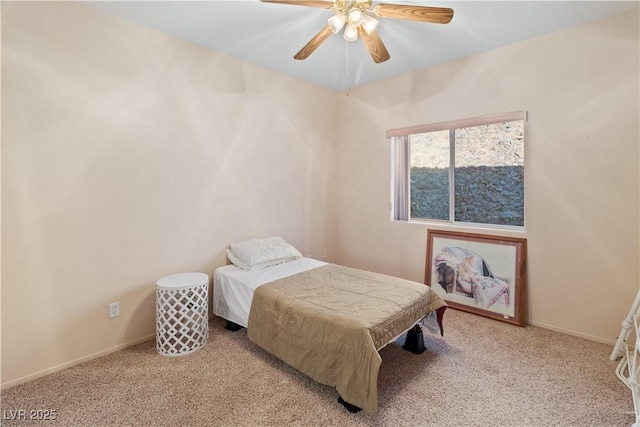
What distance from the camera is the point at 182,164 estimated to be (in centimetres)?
276

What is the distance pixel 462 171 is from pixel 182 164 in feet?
9.36

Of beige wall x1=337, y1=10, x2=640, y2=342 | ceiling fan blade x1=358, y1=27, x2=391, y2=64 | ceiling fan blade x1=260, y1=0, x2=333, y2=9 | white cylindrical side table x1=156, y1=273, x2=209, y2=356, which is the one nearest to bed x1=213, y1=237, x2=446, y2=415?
white cylindrical side table x1=156, y1=273, x2=209, y2=356

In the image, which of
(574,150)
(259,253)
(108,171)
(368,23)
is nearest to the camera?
(368,23)

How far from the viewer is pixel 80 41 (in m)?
2.20

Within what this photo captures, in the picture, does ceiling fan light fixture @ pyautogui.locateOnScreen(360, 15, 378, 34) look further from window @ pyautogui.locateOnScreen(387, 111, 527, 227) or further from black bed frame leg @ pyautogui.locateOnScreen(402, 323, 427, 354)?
black bed frame leg @ pyautogui.locateOnScreen(402, 323, 427, 354)

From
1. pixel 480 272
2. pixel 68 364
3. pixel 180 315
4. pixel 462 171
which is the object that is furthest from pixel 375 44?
pixel 68 364

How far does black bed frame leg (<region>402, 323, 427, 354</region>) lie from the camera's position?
238cm

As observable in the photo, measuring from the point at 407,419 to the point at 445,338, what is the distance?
1095 mm

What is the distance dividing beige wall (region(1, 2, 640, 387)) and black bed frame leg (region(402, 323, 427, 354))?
1.22 meters

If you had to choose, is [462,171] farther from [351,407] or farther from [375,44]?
[351,407]

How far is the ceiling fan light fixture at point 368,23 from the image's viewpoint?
6.44ft

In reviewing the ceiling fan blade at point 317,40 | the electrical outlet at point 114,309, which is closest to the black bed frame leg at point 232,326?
the electrical outlet at point 114,309

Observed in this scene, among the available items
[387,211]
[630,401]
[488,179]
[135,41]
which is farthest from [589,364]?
[135,41]

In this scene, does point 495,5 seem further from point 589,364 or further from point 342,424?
point 342,424
